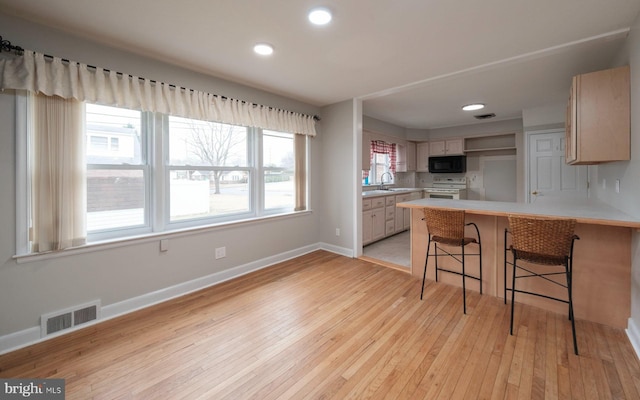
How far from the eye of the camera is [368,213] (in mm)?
4727

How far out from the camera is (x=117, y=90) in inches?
94.2

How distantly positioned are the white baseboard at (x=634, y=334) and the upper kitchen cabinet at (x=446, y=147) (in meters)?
4.68

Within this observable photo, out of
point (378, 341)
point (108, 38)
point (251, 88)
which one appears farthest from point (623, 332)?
point (108, 38)

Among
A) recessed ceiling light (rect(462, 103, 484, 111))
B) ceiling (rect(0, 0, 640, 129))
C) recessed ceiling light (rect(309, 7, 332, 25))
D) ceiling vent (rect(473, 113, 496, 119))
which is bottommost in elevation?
Answer: recessed ceiling light (rect(309, 7, 332, 25))

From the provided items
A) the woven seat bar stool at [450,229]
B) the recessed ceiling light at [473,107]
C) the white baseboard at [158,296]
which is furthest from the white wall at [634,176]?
the white baseboard at [158,296]

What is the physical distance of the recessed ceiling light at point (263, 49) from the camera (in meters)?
2.42

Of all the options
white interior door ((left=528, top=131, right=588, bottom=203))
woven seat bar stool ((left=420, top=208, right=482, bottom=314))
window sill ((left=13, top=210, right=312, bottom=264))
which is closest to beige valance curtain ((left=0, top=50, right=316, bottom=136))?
window sill ((left=13, top=210, right=312, bottom=264))

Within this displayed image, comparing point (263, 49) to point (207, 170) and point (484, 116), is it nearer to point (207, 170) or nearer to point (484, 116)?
point (207, 170)

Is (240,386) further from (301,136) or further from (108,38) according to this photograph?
(301,136)

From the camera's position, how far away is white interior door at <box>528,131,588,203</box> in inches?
173

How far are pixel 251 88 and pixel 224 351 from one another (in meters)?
3.04

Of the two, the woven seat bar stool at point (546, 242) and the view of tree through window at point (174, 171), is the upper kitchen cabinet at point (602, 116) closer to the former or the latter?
the woven seat bar stool at point (546, 242)

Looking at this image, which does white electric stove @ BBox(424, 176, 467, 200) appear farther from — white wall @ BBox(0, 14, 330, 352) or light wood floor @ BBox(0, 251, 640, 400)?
white wall @ BBox(0, 14, 330, 352)

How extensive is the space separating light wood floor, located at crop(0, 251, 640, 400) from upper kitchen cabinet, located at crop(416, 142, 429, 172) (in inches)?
179
